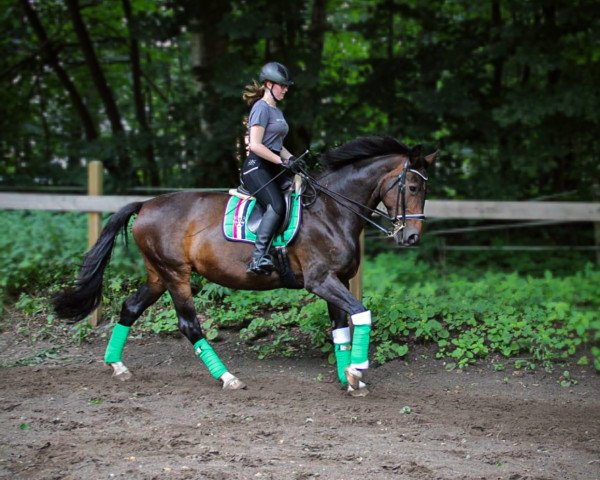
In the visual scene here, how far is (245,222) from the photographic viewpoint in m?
6.56

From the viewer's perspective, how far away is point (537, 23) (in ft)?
37.9

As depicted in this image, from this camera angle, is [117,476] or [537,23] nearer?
[117,476]

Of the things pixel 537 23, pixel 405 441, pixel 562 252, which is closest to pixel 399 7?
pixel 537 23

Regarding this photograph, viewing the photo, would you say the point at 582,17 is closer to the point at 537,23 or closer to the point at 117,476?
the point at 537,23

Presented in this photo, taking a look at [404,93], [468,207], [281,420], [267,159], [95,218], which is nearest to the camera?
[281,420]

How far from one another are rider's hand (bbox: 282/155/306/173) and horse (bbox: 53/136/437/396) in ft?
0.43

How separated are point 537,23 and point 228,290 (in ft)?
22.4

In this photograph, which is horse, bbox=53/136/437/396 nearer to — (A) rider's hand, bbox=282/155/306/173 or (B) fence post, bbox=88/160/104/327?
(A) rider's hand, bbox=282/155/306/173

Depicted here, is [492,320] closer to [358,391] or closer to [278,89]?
[358,391]

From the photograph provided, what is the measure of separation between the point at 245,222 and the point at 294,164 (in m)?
0.71

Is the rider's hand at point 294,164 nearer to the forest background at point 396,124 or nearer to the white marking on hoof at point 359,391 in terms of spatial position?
the white marking on hoof at point 359,391

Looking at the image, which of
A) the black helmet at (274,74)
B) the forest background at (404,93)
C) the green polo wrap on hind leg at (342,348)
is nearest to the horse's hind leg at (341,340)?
the green polo wrap on hind leg at (342,348)

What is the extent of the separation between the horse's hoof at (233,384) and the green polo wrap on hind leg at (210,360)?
3.9 inches

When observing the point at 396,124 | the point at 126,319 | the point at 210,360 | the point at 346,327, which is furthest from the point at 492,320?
the point at 396,124
